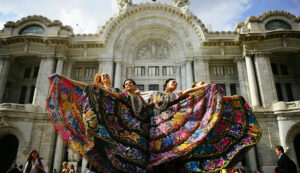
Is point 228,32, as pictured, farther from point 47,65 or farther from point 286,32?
point 47,65

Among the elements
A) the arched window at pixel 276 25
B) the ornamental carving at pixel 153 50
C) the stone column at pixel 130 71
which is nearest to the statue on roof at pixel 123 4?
the ornamental carving at pixel 153 50

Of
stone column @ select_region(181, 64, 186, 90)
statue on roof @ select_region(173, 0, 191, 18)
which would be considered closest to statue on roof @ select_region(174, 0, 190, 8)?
statue on roof @ select_region(173, 0, 191, 18)

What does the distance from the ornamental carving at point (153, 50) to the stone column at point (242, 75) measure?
8.84 m

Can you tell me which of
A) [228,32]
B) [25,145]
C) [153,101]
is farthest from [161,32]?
[153,101]

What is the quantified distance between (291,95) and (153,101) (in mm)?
25223

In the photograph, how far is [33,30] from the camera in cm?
2362

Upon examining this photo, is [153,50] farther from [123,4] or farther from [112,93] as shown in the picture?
[112,93]

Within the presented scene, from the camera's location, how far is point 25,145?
18.4 metres

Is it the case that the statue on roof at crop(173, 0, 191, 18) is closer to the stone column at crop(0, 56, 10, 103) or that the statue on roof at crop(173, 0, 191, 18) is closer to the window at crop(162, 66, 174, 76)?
the window at crop(162, 66, 174, 76)

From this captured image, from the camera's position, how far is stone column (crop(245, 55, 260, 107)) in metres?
20.1

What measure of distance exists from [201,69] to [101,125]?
19835 mm

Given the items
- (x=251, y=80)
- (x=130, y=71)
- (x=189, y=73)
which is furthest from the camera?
(x=130, y=71)

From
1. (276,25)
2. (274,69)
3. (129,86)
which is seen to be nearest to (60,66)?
(129,86)

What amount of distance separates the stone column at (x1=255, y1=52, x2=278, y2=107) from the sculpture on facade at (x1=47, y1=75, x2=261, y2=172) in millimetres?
18112
